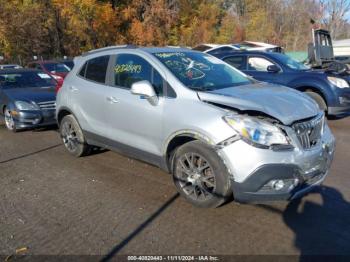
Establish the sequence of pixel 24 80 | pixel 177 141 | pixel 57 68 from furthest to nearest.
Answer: pixel 57 68, pixel 24 80, pixel 177 141

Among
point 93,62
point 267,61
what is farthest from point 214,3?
point 93,62

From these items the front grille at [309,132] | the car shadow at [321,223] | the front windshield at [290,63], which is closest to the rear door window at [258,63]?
the front windshield at [290,63]

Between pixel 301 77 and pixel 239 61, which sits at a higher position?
pixel 239 61

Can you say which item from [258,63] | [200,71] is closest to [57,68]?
[258,63]

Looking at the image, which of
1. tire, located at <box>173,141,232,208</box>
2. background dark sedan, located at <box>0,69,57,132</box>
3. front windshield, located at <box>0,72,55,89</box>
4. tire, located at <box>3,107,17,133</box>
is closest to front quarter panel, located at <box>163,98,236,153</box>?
tire, located at <box>173,141,232,208</box>

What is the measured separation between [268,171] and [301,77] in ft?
18.6

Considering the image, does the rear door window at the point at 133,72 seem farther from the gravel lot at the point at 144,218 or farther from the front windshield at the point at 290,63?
the front windshield at the point at 290,63

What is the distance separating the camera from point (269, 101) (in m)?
3.92

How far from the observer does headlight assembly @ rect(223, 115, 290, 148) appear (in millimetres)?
3549

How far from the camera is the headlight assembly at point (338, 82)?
323 inches

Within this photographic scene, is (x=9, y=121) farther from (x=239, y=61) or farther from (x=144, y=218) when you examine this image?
(x=239, y=61)

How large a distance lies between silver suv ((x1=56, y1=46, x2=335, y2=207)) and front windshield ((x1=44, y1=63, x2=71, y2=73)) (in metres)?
8.33

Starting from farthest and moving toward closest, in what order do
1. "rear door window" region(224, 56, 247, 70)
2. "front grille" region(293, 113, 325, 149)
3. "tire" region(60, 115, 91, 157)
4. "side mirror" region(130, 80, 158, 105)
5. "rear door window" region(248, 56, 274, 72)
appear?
"rear door window" region(224, 56, 247, 70) < "rear door window" region(248, 56, 274, 72) < "tire" region(60, 115, 91, 157) < "side mirror" region(130, 80, 158, 105) < "front grille" region(293, 113, 325, 149)

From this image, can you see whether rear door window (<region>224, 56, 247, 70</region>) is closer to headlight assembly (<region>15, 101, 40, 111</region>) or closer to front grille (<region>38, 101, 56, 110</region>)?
front grille (<region>38, 101, 56, 110</region>)
